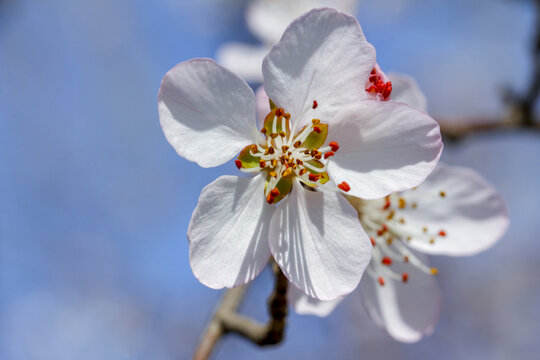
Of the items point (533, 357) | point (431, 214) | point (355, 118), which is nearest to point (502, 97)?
point (431, 214)

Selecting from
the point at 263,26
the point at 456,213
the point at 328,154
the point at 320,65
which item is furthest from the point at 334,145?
the point at 263,26

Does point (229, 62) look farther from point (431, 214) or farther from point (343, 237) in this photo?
point (343, 237)

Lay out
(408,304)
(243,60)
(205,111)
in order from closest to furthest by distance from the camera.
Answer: (205,111) → (408,304) → (243,60)

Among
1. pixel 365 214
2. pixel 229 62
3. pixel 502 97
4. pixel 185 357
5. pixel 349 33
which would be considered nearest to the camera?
pixel 349 33

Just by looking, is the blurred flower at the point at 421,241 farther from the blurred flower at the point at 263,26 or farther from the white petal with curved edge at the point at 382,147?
the blurred flower at the point at 263,26

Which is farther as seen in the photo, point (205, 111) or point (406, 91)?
point (406, 91)

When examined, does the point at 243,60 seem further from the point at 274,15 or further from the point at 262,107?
the point at 262,107

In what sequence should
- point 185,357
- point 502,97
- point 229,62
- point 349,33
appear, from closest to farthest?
point 349,33, point 229,62, point 502,97, point 185,357
